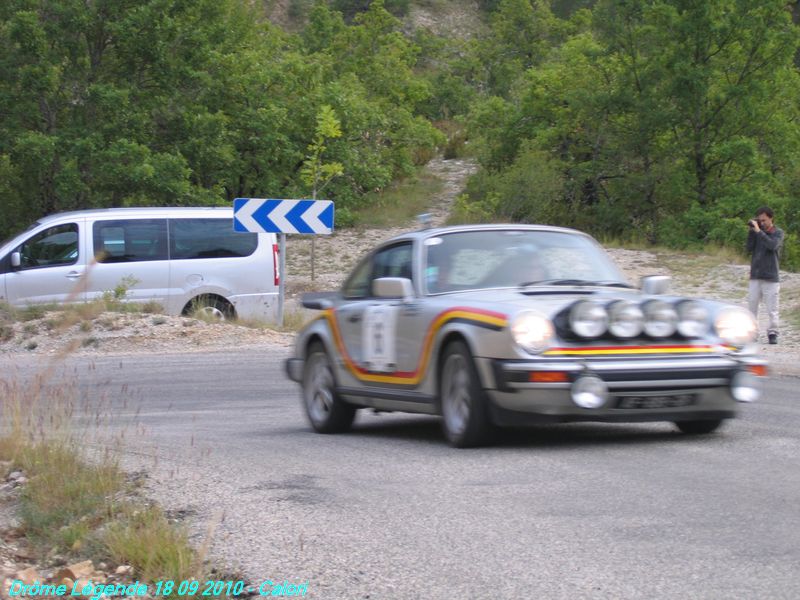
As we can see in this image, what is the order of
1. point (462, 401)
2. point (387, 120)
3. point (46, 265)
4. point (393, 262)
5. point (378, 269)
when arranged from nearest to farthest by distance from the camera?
1. point (462, 401)
2. point (393, 262)
3. point (378, 269)
4. point (46, 265)
5. point (387, 120)

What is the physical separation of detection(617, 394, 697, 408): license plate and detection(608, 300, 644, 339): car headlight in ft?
1.31

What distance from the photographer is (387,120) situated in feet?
132

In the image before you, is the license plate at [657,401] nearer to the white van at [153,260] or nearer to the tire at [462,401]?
the tire at [462,401]

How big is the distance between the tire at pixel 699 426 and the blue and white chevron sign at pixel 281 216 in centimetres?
1145

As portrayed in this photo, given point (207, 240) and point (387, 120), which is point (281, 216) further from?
point (387, 120)

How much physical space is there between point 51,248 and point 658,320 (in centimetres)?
1410

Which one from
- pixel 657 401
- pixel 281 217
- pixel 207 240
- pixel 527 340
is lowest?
pixel 657 401

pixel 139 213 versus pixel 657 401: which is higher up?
pixel 139 213

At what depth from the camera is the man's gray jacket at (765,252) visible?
1738 cm

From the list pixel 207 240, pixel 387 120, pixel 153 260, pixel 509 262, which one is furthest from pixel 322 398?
pixel 387 120

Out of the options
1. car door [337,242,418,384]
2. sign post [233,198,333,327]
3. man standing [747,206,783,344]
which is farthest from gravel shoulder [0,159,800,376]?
car door [337,242,418,384]

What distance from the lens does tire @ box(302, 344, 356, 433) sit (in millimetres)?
10062

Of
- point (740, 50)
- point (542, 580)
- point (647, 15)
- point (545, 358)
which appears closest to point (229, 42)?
point (647, 15)

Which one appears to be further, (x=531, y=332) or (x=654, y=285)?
(x=654, y=285)
